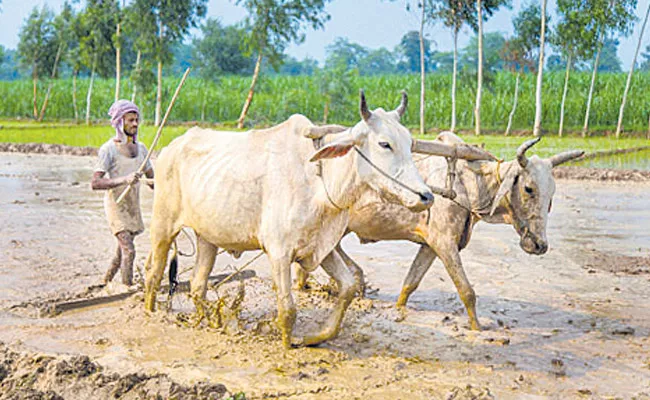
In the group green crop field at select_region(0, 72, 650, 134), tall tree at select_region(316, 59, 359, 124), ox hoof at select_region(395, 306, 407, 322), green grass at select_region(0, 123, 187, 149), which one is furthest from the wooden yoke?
tall tree at select_region(316, 59, 359, 124)

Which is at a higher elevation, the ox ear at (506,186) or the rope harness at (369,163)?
the rope harness at (369,163)

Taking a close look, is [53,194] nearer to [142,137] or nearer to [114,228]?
[114,228]

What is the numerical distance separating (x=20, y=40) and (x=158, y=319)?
37.1 metres

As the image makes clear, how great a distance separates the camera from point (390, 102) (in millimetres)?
36250

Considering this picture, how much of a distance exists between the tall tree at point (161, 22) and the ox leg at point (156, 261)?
26183 mm

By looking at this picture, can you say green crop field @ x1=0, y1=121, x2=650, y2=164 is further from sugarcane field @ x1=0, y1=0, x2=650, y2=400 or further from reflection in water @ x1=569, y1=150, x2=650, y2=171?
sugarcane field @ x1=0, y1=0, x2=650, y2=400

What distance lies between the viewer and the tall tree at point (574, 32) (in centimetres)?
2883

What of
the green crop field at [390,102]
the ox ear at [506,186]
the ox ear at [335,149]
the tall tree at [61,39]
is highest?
the ox ear at [335,149]

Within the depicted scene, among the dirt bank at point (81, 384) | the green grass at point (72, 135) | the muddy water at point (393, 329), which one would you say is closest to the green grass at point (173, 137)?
the green grass at point (72, 135)

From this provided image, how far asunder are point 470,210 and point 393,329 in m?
1.10

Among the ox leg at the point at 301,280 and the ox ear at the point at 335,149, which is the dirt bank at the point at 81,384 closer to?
the ox ear at the point at 335,149

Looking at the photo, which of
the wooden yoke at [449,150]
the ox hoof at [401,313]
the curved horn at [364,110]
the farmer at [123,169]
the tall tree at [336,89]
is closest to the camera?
the curved horn at [364,110]

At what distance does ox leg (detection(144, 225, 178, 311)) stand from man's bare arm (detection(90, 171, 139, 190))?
39 cm

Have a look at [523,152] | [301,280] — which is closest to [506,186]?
[523,152]
